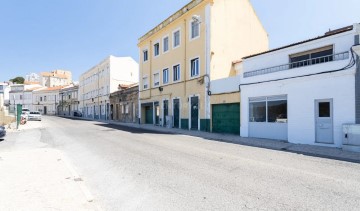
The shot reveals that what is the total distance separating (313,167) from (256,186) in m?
2.87

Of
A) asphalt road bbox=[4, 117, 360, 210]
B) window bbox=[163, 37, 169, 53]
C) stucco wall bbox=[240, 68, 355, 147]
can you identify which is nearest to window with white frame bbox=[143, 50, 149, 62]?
window bbox=[163, 37, 169, 53]

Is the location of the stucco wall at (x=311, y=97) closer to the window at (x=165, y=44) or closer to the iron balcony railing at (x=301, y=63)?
the iron balcony railing at (x=301, y=63)

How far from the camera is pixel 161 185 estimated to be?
18.0 feet

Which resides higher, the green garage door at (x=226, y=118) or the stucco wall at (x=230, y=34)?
the stucco wall at (x=230, y=34)

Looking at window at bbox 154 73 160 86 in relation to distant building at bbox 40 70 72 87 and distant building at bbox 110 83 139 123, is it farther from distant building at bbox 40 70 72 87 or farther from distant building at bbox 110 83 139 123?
distant building at bbox 40 70 72 87

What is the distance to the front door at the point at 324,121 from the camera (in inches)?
431

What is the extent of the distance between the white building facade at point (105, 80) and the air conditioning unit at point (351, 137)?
3369 centimetres

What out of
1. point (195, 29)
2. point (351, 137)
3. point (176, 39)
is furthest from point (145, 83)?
point (351, 137)

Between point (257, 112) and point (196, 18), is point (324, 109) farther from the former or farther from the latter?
point (196, 18)

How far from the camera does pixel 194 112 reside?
19719mm

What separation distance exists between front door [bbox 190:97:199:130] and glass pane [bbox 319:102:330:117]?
9.54 meters

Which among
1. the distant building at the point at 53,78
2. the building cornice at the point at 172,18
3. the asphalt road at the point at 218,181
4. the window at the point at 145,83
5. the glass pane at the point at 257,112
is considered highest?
the distant building at the point at 53,78

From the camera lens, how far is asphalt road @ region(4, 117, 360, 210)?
14.5 ft

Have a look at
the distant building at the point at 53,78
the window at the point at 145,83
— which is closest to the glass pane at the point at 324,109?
the window at the point at 145,83
